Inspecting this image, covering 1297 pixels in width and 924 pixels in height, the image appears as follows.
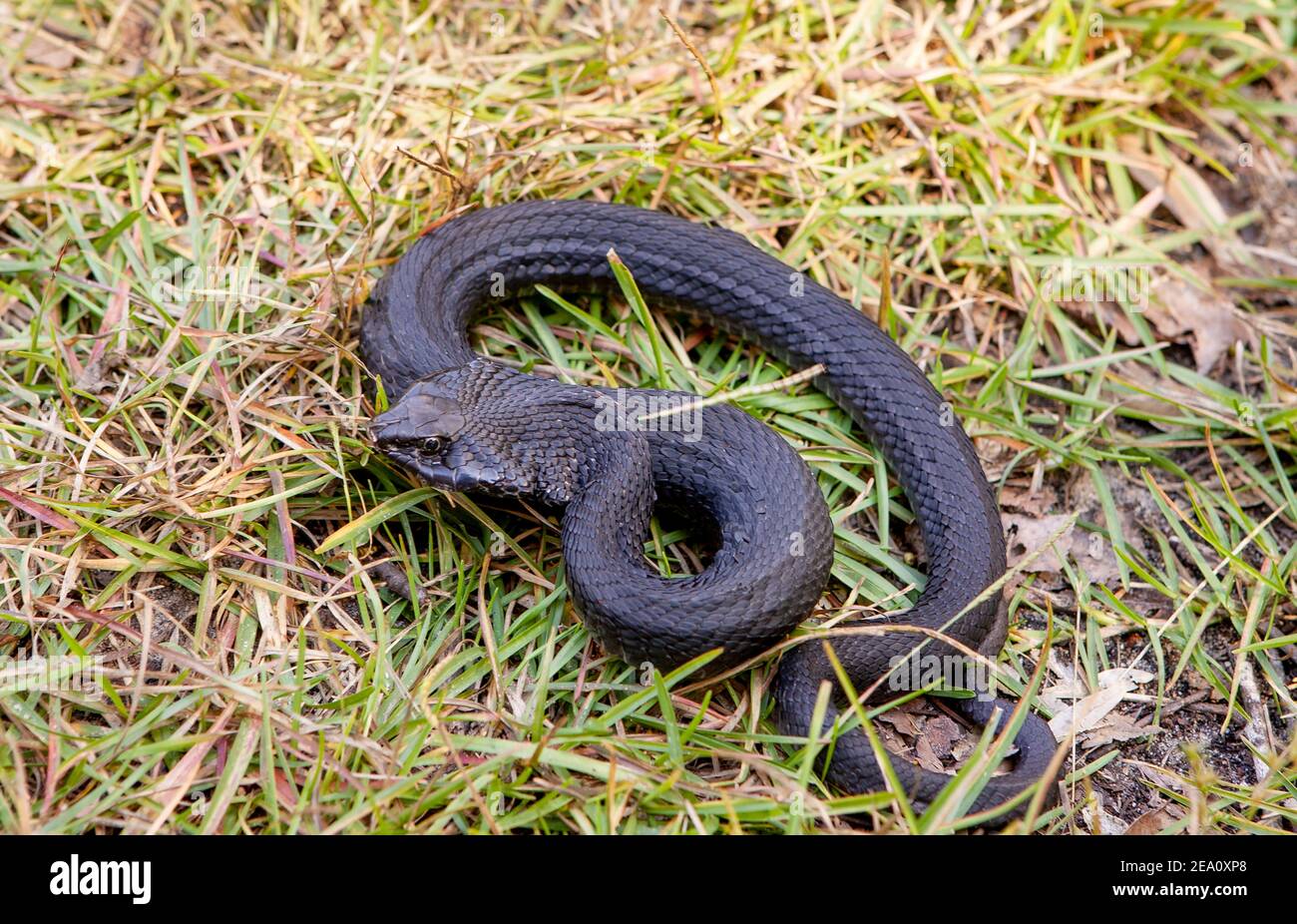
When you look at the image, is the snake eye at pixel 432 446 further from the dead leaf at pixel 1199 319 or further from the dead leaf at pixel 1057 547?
the dead leaf at pixel 1199 319

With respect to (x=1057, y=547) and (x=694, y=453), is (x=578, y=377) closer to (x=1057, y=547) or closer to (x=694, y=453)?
(x=694, y=453)

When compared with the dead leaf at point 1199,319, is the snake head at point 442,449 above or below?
below

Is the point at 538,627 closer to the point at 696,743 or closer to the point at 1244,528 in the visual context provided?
the point at 696,743

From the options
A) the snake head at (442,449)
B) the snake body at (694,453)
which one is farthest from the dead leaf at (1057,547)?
the snake head at (442,449)

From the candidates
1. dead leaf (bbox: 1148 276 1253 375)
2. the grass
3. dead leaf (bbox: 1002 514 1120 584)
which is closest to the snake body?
the grass

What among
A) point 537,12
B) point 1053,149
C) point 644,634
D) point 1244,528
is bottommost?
point 644,634

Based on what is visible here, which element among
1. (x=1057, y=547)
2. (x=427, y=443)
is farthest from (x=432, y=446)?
(x=1057, y=547)
